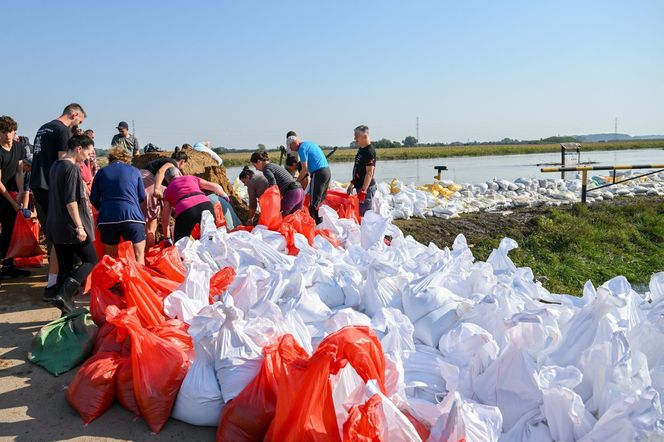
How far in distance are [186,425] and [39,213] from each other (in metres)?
3.12

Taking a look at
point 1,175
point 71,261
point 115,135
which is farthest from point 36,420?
point 115,135

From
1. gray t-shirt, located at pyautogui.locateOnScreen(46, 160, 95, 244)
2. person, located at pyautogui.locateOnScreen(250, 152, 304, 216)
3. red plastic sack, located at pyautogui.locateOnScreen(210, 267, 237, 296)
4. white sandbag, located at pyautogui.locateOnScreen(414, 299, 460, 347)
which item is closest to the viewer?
white sandbag, located at pyautogui.locateOnScreen(414, 299, 460, 347)

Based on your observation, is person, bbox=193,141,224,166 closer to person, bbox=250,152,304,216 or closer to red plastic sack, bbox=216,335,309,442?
person, bbox=250,152,304,216

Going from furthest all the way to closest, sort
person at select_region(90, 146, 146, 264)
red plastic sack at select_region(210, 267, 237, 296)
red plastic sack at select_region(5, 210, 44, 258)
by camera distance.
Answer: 1. red plastic sack at select_region(5, 210, 44, 258)
2. person at select_region(90, 146, 146, 264)
3. red plastic sack at select_region(210, 267, 237, 296)

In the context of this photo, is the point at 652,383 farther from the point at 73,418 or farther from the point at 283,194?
the point at 283,194

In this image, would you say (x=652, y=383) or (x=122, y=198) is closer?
(x=652, y=383)

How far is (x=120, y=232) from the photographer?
4109 millimetres

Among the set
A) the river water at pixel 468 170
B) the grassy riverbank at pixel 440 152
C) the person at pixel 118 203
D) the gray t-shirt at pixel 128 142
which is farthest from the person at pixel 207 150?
the grassy riverbank at pixel 440 152

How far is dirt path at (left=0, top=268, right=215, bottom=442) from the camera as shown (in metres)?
2.53

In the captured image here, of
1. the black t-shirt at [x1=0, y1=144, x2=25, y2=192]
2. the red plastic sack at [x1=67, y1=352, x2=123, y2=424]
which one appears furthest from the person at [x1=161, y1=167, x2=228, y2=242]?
the red plastic sack at [x1=67, y1=352, x2=123, y2=424]

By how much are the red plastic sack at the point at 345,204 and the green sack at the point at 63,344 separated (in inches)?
130

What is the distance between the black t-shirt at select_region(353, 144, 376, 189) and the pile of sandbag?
244 centimetres

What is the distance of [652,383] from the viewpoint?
224 cm

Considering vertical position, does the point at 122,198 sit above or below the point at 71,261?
above
